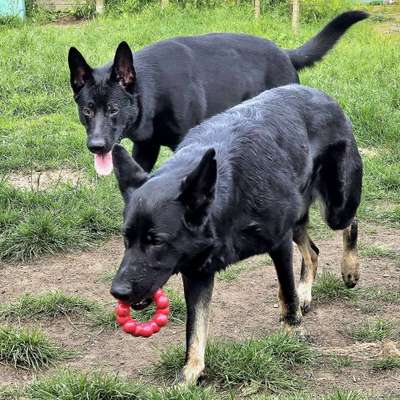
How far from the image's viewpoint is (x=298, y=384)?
3686 mm

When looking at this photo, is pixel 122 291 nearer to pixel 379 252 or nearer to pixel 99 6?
pixel 379 252

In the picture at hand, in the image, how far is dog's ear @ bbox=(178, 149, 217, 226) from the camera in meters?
3.07

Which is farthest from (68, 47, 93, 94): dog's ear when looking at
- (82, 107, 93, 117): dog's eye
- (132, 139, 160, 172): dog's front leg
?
(132, 139, 160, 172): dog's front leg

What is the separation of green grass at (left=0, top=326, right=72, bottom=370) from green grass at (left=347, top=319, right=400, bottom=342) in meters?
1.60

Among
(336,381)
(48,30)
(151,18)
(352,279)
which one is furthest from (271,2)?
(336,381)

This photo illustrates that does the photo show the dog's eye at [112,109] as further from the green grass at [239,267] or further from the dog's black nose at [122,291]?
the dog's black nose at [122,291]

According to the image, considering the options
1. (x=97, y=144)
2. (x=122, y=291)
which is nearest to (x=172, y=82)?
(x=97, y=144)

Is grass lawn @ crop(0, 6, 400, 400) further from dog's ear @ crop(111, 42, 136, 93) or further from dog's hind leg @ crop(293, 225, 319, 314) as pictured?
dog's ear @ crop(111, 42, 136, 93)

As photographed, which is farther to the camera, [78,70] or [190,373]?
[78,70]

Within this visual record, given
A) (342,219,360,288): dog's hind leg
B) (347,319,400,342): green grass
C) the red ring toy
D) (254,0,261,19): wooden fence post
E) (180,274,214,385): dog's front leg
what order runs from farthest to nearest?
(254,0,261,19): wooden fence post < (342,219,360,288): dog's hind leg < (347,319,400,342): green grass < (180,274,214,385): dog's front leg < the red ring toy

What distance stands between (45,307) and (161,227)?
1793 millimetres

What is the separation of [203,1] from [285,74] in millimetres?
8779

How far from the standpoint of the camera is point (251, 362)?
12.2ft

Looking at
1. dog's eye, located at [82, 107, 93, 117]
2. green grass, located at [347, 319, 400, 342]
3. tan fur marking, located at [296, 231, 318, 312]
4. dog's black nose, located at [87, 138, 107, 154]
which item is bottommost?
green grass, located at [347, 319, 400, 342]
